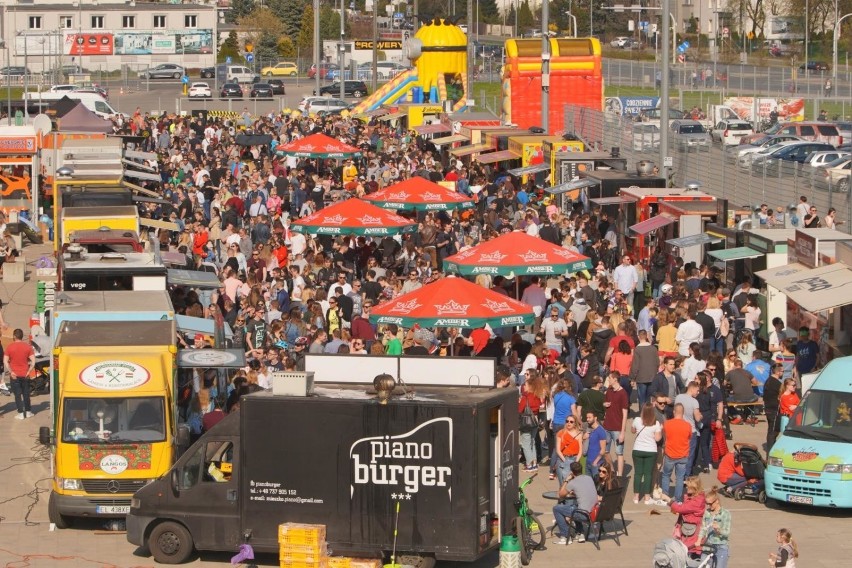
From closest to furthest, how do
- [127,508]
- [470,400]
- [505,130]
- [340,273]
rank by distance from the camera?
[470,400], [127,508], [340,273], [505,130]

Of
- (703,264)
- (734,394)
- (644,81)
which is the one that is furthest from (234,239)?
(644,81)

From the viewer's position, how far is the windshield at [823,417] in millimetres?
17500

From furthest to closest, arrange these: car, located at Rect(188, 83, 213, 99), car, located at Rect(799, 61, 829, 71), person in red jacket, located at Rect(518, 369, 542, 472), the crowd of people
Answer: car, located at Rect(799, 61, 829, 71)
car, located at Rect(188, 83, 213, 99)
person in red jacket, located at Rect(518, 369, 542, 472)
the crowd of people

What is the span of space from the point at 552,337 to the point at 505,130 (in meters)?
27.1

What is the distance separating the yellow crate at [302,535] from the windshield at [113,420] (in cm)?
267

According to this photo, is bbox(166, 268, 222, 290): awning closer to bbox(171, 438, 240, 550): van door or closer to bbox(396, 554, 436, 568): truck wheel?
bbox(171, 438, 240, 550): van door

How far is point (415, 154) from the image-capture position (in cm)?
4975

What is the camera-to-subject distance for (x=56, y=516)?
54.5 ft

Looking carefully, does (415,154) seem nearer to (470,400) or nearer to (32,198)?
(32,198)

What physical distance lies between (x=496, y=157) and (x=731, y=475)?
→ 1064 inches

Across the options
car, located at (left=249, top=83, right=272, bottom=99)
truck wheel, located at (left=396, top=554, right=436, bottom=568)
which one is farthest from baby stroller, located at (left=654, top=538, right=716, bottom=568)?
car, located at (left=249, top=83, right=272, bottom=99)

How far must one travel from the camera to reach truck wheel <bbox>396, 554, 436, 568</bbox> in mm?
14336

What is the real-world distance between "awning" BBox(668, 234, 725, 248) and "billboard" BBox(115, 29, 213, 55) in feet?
292

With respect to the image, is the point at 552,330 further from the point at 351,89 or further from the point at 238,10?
the point at 238,10
